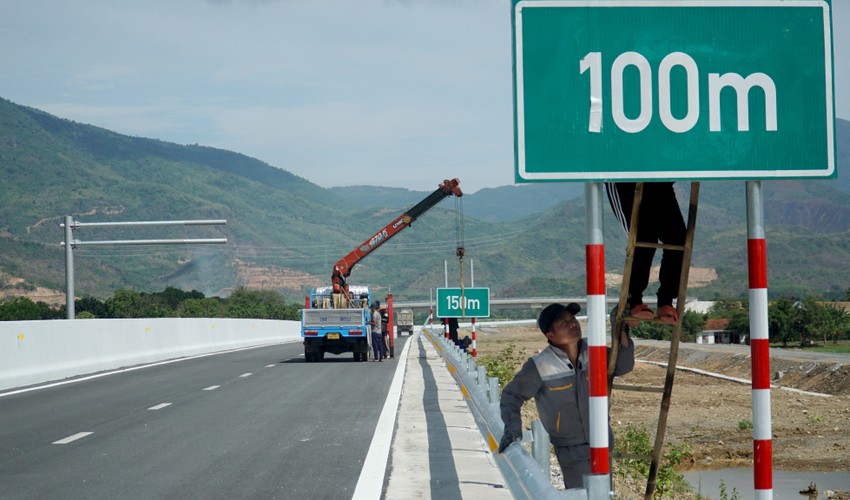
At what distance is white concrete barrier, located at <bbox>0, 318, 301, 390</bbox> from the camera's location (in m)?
22.7

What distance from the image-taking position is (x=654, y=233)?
619cm

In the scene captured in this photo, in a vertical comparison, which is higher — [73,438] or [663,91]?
[663,91]

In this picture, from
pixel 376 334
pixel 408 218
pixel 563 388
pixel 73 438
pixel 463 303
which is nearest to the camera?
pixel 563 388

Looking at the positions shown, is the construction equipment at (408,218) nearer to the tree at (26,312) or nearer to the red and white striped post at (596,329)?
the red and white striped post at (596,329)

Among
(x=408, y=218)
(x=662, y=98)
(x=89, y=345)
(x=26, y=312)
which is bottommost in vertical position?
(x=89, y=345)

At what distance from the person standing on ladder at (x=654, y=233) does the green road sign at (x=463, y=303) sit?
87.2 feet

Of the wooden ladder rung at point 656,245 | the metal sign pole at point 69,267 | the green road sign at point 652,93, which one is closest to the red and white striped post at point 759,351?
the green road sign at point 652,93

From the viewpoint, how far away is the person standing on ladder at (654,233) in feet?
19.9

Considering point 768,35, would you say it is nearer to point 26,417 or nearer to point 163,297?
point 26,417

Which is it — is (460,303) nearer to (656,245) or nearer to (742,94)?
(656,245)

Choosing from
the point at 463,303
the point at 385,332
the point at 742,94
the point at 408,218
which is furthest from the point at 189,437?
the point at 408,218

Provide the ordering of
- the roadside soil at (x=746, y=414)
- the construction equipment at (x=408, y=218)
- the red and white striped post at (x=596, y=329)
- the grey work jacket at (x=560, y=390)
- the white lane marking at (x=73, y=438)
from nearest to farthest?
the red and white striped post at (x=596, y=329) → the grey work jacket at (x=560, y=390) → the white lane marking at (x=73, y=438) → the roadside soil at (x=746, y=414) → the construction equipment at (x=408, y=218)

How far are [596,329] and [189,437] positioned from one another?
31.4 ft

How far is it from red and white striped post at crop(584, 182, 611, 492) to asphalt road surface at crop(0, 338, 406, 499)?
190 inches
